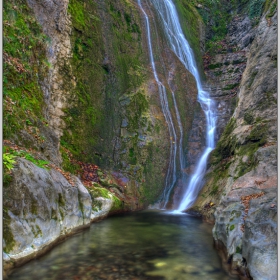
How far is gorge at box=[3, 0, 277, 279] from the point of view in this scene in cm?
593

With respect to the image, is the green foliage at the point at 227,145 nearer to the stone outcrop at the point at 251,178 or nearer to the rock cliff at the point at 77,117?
the stone outcrop at the point at 251,178

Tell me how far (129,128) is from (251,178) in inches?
285

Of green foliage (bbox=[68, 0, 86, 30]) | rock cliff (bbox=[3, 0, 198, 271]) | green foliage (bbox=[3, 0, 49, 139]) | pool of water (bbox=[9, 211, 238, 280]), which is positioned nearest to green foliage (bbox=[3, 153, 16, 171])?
rock cliff (bbox=[3, 0, 198, 271])

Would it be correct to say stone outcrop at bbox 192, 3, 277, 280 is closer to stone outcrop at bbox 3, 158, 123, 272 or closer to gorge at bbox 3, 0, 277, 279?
gorge at bbox 3, 0, 277, 279

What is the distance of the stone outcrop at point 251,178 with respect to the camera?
16.4ft

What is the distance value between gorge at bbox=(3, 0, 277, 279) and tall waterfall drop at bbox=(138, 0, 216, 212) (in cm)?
9

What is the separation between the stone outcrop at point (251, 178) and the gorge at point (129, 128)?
0.11ft

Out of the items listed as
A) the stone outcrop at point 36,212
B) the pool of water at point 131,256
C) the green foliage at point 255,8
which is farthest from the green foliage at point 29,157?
the green foliage at point 255,8

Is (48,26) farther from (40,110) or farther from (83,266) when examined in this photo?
(83,266)

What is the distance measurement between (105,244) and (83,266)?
5.04 feet

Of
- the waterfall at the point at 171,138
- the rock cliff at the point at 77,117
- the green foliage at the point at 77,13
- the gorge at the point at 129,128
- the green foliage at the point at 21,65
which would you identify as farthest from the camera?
the waterfall at the point at 171,138

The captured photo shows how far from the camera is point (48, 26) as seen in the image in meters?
11.5

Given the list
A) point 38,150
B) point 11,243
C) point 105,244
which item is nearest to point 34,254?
point 11,243

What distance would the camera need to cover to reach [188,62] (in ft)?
69.4
